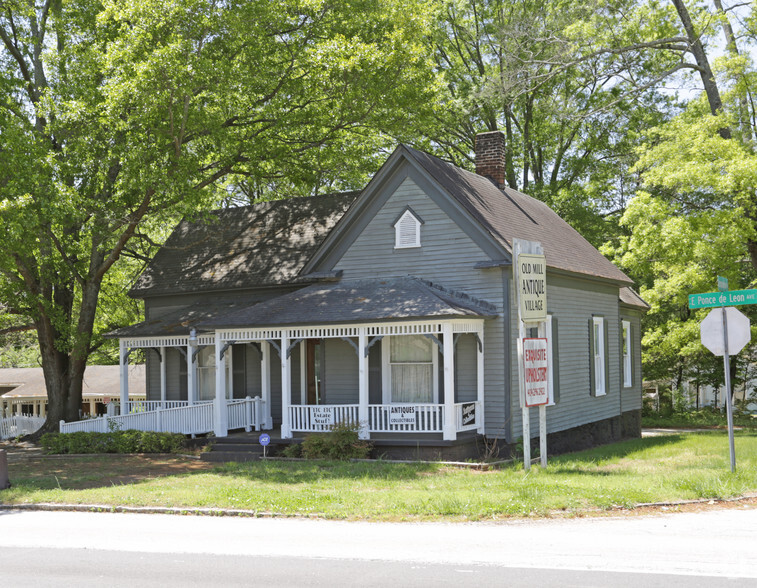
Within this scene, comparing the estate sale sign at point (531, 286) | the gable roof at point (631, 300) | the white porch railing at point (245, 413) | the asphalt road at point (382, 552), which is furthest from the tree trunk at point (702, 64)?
the asphalt road at point (382, 552)

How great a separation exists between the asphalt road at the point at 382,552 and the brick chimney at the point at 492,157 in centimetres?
1492

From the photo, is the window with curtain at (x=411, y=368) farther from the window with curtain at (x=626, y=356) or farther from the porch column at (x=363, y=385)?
the window with curtain at (x=626, y=356)

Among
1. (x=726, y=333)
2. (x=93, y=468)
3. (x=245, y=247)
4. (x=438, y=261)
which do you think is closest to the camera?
(x=726, y=333)

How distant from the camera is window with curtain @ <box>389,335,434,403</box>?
1956cm

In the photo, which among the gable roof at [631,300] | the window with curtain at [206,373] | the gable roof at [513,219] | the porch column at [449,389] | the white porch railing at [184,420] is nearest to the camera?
the porch column at [449,389]

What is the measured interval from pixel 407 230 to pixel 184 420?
25.4 feet

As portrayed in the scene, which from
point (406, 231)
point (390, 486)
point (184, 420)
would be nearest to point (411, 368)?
point (406, 231)

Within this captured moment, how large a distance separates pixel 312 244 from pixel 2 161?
343 inches

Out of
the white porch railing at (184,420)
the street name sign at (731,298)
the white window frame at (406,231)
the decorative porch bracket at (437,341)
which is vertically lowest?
the white porch railing at (184,420)

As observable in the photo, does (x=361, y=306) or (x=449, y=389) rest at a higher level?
(x=361, y=306)

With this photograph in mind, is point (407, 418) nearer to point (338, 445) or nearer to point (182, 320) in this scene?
point (338, 445)

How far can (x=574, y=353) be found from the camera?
22641mm

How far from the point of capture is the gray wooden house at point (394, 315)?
1867 centimetres

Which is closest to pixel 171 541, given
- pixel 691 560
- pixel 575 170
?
pixel 691 560
